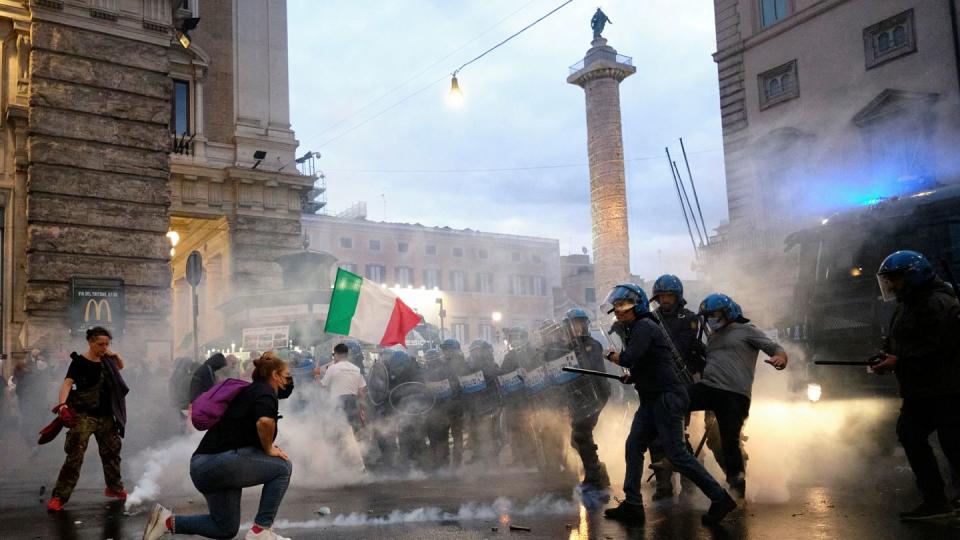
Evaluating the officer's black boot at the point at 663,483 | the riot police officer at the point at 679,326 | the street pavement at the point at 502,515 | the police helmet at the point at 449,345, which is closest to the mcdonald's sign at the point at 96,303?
the street pavement at the point at 502,515

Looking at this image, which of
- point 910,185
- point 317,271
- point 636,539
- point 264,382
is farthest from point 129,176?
point 910,185

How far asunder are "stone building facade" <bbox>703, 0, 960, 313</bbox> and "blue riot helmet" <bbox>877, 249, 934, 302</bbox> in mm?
11468

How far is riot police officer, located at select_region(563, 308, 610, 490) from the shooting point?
8.20m

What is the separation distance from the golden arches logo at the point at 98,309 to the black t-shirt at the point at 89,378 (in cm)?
738

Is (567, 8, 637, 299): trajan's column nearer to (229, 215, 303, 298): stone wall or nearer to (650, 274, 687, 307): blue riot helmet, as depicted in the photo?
(229, 215, 303, 298): stone wall

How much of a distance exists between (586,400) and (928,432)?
3470 mm

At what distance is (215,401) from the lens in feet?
16.2

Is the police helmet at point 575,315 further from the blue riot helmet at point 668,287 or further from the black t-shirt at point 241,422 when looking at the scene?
the black t-shirt at point 241,422

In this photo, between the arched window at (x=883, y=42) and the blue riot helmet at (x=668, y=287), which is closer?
the blue riot helmet at (x=668, y=287)

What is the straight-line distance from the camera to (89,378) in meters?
7.77

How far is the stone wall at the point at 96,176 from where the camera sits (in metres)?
14.3

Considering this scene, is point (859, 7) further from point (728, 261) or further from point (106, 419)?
point (106, 419)

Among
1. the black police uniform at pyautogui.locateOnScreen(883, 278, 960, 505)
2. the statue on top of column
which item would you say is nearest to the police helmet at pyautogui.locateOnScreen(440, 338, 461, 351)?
the black police uniform at pyautogui.locateOnScreen(883, 278, 960, 505)

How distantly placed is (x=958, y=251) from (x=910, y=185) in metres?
7.57
